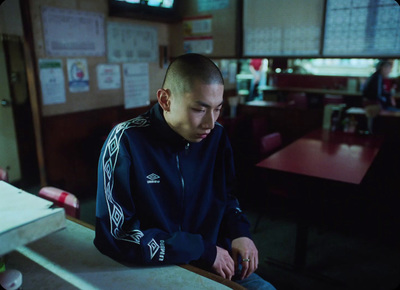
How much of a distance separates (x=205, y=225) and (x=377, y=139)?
3.06 meters

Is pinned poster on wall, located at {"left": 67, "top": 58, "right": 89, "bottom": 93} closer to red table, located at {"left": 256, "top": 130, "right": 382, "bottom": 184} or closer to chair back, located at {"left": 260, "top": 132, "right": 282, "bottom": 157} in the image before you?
chair back, located at {"left": 260, "top": 132, "right": 282, "bottom": 157}

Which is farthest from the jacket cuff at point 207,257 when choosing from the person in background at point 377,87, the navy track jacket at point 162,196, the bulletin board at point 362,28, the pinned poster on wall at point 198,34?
the person in background at point 377,87

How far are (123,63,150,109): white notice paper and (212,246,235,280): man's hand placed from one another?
12.7ft

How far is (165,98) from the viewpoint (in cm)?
133

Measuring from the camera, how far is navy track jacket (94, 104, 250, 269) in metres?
1.19

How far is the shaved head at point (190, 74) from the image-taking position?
1237mm

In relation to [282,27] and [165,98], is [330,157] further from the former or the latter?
[165,98]

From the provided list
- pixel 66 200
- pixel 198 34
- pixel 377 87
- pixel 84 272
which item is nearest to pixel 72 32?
pixel 198 34

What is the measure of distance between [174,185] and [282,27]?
315cm

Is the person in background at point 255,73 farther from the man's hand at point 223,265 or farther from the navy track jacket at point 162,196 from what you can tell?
the man's hand at point 223,265

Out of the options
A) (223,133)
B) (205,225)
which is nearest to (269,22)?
(223,133)

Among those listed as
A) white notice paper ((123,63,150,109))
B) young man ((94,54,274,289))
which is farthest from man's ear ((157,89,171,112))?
white notice paper ((123,63,150,109))

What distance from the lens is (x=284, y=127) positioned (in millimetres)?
4922

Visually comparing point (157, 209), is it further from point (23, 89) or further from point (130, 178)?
point (23, 89)
